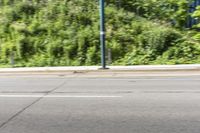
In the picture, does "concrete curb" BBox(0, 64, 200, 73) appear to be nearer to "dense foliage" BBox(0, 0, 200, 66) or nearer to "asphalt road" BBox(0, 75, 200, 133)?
"dense foliage" BBox(0, 0, 200, 66)

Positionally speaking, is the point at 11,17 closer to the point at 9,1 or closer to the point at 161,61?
the point at 9,1

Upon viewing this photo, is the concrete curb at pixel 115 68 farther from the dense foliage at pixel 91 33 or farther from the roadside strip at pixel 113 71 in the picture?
the dense foliage at pixel 91 33

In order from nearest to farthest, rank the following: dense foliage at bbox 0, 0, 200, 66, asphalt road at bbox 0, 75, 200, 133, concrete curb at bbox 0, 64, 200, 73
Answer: asphalt road at bbox 0, 75, 200, 133, concrete curb at bbox 0, 64, 200, 73, dense foliage at bbox 0, 0, 200, 66

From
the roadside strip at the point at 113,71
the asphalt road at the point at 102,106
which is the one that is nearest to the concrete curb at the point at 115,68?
the roadside strip at the point at 113,71

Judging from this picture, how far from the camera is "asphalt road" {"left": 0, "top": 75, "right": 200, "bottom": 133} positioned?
Result: 755 centimetres

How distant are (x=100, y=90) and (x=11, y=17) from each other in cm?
1260

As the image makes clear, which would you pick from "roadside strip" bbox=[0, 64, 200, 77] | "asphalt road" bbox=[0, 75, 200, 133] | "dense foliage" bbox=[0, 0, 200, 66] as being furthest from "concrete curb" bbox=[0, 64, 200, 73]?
"asphalt road" bbox=[0, 75, 200, 133]

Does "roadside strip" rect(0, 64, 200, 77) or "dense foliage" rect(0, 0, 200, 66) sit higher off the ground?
"dense foliage" rect(0, 0, 200, 66)

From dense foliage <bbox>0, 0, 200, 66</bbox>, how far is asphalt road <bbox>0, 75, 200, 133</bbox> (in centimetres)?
590

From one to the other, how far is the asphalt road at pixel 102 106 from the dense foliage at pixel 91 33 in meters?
5.90

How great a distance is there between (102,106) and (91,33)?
12.2 m

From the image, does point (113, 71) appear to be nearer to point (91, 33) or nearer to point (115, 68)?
point (115, 68)

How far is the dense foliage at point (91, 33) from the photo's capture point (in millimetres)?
20359

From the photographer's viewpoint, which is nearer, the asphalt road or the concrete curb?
the asphalt road
